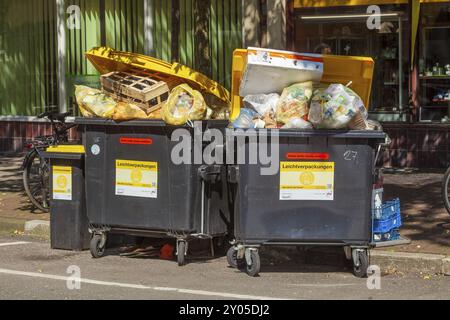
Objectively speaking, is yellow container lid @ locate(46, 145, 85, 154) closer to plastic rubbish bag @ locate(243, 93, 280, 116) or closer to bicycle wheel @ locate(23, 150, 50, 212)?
bicycle wheel @ locate(23, 150, 50, 212)

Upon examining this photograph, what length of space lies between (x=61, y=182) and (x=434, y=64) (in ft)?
22.6

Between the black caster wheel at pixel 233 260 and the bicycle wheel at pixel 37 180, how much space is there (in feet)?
11.0

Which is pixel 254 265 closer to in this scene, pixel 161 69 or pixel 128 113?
pixel 128 113

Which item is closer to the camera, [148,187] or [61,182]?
[148,187]

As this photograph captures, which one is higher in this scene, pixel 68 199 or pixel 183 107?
pixel 183 107

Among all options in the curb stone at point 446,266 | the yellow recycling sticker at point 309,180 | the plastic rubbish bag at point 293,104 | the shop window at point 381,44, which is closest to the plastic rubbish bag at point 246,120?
the plastic rubbish bag at point 293,104

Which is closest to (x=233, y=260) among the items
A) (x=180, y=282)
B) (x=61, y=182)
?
(x=180, y=282)

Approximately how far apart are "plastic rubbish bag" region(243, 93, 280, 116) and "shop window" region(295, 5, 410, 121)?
19.0 feet

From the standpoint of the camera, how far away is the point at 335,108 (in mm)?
7352

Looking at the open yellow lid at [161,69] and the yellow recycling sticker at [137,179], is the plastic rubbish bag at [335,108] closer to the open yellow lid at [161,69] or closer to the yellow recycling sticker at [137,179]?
the open yellow lid at [161,69]

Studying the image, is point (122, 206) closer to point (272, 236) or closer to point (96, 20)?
point (272, 236)

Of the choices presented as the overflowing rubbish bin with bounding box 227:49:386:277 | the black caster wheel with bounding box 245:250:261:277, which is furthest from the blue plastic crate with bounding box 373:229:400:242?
the black caster wheel with bounding box 245:250:261:277

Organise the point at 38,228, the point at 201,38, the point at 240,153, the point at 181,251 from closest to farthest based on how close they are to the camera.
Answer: the point at 240,153 → the point at 181,251 → the point at 38,228 → the point at 201,38
